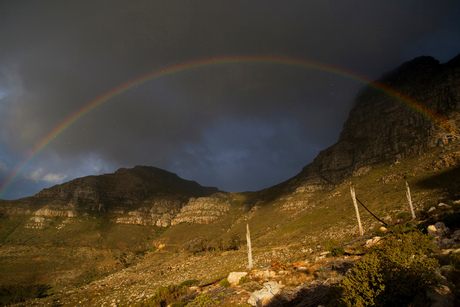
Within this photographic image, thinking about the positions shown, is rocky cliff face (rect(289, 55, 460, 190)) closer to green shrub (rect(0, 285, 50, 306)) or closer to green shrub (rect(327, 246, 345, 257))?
green shrub (rect(327, 246, 345, 257))

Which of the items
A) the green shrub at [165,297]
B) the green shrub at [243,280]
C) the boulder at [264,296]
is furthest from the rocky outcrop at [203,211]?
the boulder at [264,296]

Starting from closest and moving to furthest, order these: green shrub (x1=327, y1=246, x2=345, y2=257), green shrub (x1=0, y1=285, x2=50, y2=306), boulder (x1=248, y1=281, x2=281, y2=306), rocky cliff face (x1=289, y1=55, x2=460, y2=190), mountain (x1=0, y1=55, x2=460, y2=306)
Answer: boulder (x1=248, y1=281, x2=281, y2=306), green shrub (x1=327, y1=246, x2=345, y2=257), mountain (x1=0, y1=55, x2=460, y2=306), green shrub (x1=0, y1=285, x2=50, y2=306), rocky cliff face (x1=289, y1=55, x2=460, y2=190)

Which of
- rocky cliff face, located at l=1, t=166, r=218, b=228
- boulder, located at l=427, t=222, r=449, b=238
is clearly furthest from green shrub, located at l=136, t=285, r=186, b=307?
rocky cliff face, located at l=1, t=166, r=218, b=228

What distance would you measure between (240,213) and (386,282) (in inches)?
3932

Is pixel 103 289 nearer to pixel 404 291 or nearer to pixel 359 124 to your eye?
pixel 404 291

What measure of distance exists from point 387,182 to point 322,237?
26.2m

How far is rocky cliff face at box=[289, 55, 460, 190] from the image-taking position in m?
59.8

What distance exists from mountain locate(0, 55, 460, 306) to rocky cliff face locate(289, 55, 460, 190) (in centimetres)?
44

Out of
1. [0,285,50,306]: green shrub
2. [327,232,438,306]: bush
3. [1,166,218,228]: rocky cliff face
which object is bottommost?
[0,285,50,306]: green shrub

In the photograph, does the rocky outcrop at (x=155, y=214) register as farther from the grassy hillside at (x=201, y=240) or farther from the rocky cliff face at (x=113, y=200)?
the grassy hillside at (x=201, y=240)

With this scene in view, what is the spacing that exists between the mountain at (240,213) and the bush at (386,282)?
12160 millimetres

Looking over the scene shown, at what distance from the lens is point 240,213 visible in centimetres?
10262

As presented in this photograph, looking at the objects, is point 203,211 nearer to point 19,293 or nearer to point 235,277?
point 19,293

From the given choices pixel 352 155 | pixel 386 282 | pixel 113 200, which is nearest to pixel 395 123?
pixel 352 155
